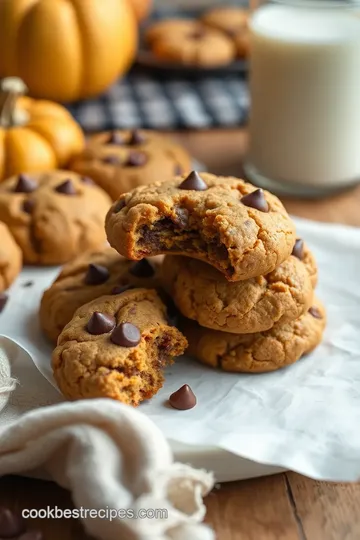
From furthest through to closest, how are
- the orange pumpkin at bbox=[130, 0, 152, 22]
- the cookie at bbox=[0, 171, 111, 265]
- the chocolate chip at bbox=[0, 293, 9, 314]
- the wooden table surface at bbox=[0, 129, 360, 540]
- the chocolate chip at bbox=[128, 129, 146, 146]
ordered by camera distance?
the orange pumpkin at bbox=[130, 0, 152, 22] → the chocolate chip at bbox=[128, 129, 146, 146] → the cookie at bbox=[0, 171, 111, 265] → the chocolate chip at bbox=[0, 293, 9, 314] → the wooden table surface at bbox=[0, 129, 360, 540]

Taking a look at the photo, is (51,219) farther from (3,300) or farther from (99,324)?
(99,324)

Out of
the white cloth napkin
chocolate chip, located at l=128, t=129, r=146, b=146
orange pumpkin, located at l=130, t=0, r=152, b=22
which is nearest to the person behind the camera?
the white cloth napkin

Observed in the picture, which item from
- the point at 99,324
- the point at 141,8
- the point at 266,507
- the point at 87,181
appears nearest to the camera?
the point at 266,507

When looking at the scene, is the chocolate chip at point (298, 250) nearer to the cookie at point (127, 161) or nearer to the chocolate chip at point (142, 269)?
the chocolate chip at point (142, 269)

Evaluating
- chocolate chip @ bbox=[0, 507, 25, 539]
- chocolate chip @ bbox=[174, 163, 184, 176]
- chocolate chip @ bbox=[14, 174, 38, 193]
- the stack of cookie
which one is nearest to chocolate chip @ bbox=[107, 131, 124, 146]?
chocolate chip @ bbox=[174, 163, 184, 176]

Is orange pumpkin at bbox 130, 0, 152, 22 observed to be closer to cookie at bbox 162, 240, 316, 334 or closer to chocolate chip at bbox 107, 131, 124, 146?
chocolate chip at bbox 107, 131, 124, 146

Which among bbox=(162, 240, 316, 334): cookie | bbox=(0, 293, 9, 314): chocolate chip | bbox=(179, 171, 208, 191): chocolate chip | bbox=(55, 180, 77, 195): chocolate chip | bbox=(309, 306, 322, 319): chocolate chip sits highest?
bbox=(179, 171, 208, 191): chocolate chip

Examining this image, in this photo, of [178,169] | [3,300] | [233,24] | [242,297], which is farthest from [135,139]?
[233,24]

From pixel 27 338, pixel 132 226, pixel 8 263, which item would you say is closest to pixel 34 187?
pixel 8 263

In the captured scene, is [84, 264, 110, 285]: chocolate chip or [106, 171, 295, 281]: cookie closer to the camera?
[106, 171, 295, 281]: cookie
